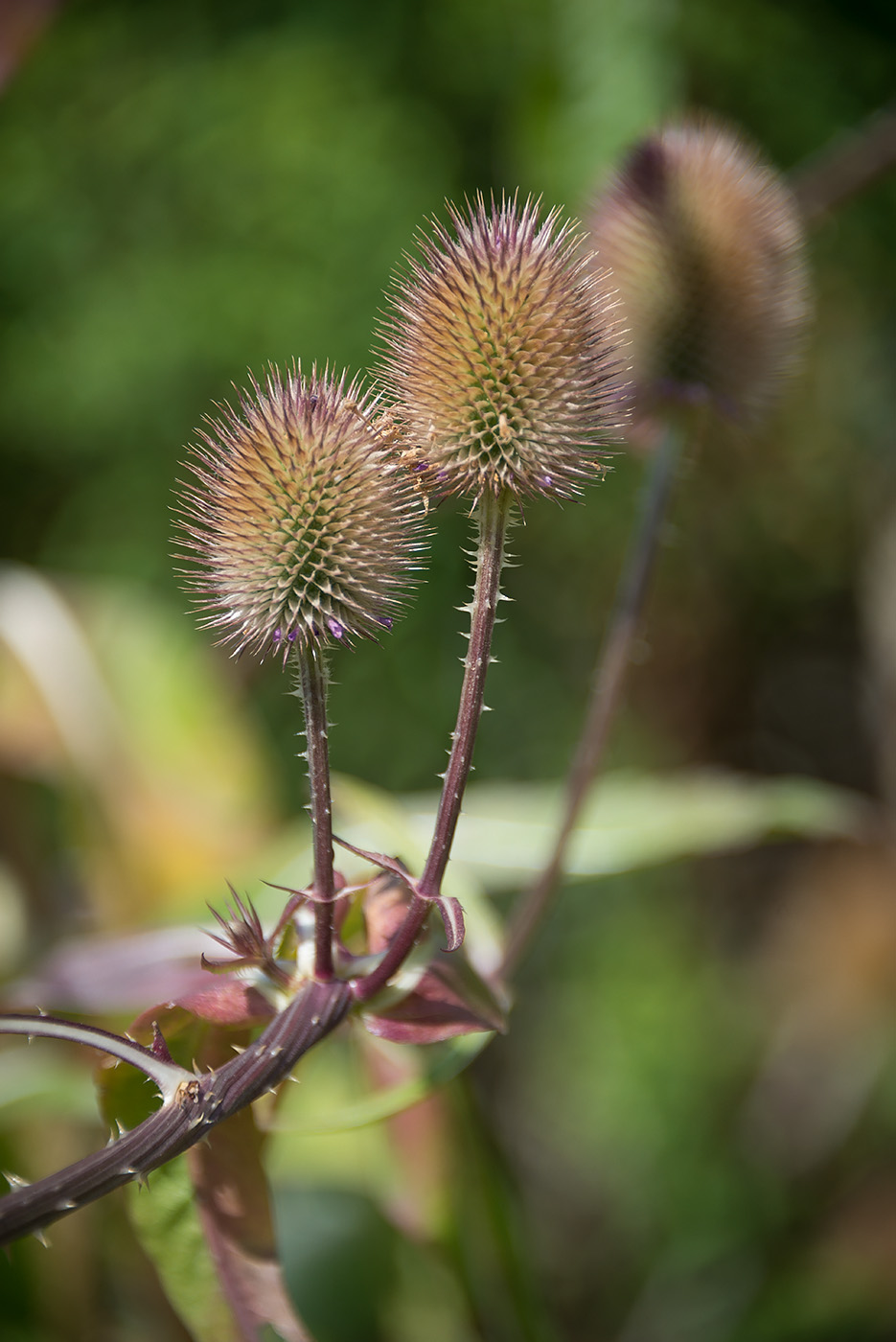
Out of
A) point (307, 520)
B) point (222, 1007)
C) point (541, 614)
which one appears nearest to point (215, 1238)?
point (222, 1007)

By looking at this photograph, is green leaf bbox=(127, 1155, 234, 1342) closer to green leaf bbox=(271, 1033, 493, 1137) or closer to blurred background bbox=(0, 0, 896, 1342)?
green leaf bbox=(271, 1033, 493, 1137)

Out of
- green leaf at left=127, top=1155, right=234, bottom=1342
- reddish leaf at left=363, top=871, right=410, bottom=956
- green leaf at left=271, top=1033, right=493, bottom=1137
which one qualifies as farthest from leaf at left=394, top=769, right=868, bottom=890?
green leaf at left=127, top=1155, right=234, bottom=1342

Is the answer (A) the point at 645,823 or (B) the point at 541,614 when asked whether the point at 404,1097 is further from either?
(B) the point at 541,614

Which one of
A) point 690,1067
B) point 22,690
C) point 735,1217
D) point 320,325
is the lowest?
point 735,1217

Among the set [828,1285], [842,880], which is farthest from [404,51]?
[828,1285]

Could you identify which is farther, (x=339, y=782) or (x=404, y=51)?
(x=404, y=51)

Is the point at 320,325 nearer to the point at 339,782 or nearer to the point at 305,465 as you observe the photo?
the point at 339,782
